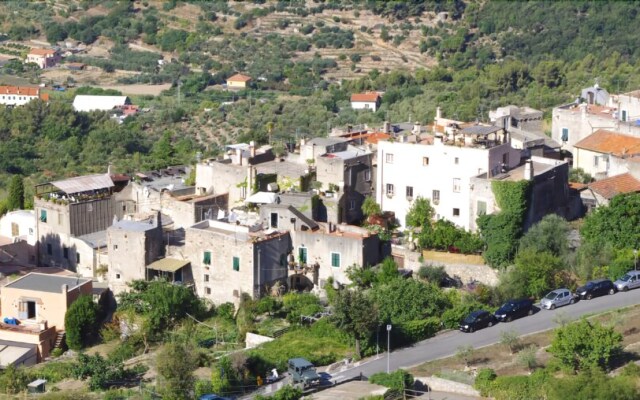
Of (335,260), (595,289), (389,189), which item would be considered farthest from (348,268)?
(595,289)

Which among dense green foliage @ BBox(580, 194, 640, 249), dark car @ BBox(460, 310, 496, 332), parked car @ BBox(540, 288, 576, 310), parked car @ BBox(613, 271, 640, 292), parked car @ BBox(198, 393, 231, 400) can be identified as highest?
dense green foliage @ BBox(580, 194, 640, 249)

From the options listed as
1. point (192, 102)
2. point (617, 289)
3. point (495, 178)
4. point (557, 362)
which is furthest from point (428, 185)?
point (192, 102)

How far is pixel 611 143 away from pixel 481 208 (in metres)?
9.71

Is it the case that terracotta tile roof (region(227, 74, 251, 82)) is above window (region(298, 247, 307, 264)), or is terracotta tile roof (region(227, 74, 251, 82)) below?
below

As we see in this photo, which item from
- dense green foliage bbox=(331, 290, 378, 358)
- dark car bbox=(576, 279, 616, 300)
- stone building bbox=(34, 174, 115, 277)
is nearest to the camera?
dense green foliage bbox=(331, 290, 378, 358)

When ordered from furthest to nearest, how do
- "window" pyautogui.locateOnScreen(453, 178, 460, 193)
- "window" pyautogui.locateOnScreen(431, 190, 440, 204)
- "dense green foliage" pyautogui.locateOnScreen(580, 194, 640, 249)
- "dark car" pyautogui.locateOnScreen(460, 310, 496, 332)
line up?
"window" pyautogui.locateOnScreen(431, 190, 440, 204) → "window" pyautogui.locateOnScreen(453, 178, 460, 193) → "dense green foliage" pyautogui.locateOnScreen(580, 194, 640, 249) → "dark car" pyautogui.locateOnScreen(460, 310, 496, 332)

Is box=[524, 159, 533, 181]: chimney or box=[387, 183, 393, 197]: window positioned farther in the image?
box=[387, 183, 393, 197]: window

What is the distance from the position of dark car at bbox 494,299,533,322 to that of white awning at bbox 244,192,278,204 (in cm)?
923

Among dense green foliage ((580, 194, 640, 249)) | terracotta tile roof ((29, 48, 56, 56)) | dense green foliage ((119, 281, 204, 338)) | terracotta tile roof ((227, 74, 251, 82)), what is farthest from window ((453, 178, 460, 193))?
terracotta tile roof ((29, 48, 56, 56))

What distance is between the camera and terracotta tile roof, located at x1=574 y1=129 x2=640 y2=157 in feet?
160

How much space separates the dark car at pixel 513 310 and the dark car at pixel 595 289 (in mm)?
1782

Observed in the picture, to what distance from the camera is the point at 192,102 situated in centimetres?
9262

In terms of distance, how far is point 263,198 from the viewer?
143ft

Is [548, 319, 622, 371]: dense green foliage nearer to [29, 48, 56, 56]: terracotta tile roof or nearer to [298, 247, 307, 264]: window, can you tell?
[298, 247, 307, 264]: window
